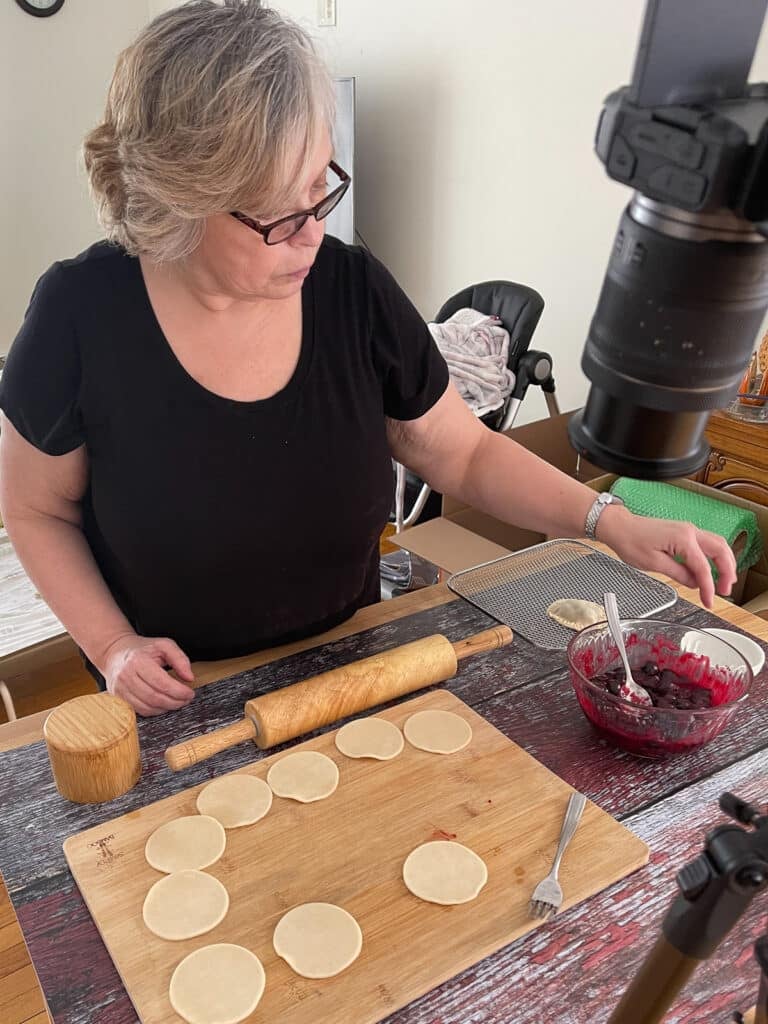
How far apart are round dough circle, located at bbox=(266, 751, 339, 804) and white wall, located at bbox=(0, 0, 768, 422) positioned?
195 cm

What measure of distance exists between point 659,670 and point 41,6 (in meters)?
4.46

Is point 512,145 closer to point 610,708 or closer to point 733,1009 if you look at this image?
point 610,708

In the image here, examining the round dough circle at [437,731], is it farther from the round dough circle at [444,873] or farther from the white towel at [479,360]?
the white towel at [479,360]

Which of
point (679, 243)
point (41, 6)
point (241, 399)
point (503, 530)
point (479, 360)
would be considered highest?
point (679, 243)

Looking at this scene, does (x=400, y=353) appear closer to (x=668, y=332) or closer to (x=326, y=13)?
(x=668, y=332)

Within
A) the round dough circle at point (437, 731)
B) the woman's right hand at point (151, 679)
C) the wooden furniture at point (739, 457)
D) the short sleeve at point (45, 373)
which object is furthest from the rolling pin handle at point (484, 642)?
the wooden furniture at point (739, 457)

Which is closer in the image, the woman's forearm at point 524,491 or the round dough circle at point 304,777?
the round dough circle at point 304,777

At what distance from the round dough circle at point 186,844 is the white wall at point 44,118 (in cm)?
416

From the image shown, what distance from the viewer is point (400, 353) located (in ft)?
3.95

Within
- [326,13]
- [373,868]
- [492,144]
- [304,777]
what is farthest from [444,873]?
[326,13]

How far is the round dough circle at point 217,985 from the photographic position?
0.67 meters

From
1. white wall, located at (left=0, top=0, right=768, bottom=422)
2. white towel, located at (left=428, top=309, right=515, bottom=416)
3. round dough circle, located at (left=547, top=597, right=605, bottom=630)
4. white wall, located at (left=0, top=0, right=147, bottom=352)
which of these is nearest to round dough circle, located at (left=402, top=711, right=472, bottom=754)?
round dough circle, located at (left=547, top=597, right=605, bottom=630)

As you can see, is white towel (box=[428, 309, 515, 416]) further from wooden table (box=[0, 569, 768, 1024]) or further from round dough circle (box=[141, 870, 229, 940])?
round dough circle (box=[141, 870, 229, 940])

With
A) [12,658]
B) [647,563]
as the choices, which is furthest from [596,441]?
[12,658]
